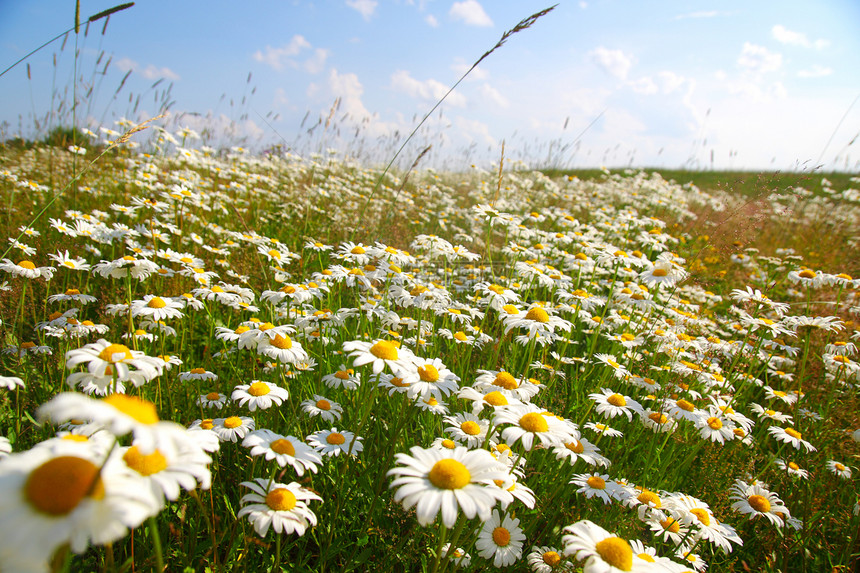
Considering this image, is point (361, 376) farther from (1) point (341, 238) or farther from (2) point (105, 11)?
(1) point (341, 238)

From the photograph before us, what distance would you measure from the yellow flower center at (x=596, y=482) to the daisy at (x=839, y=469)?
1780mm

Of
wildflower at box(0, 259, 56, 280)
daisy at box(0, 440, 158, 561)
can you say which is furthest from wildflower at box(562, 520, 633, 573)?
wildflower at box(0, 259, 56, 280)

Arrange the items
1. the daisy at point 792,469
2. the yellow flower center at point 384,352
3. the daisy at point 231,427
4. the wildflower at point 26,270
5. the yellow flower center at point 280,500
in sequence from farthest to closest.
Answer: the daisy at point 792,469, the wildflower at point 26,270, the daisy at point 231,427, the yellow flower center at point 384,352, the yellow flower center at point 280,500

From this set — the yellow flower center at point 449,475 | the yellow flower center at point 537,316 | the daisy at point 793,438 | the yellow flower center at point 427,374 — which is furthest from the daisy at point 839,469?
the yellow flower center at point 449,475

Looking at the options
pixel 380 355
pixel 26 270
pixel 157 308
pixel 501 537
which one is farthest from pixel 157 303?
pixel 501 537

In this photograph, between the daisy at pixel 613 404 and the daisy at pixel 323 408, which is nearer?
the daisy at pixel 323 408

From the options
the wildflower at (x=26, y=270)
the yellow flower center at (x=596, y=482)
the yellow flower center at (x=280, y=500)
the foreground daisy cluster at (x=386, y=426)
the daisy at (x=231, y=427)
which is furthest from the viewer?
the wildflower at (x=26, y=270)

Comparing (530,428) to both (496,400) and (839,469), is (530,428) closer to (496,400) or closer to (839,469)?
(496,400)

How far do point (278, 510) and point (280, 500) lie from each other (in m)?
0.03

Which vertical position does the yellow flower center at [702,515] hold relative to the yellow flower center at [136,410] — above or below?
below

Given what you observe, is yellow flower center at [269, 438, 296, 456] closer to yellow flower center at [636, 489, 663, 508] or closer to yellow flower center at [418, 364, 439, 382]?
yellow flower center at [418, 364, 439, 382]

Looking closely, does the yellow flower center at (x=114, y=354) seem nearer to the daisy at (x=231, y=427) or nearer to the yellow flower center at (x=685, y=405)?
the daisy at (x=231, y=427)

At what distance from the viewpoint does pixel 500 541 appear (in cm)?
164

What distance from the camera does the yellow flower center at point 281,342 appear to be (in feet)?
6.55
